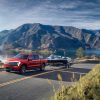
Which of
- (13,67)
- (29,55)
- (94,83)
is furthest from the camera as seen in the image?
(29,55)

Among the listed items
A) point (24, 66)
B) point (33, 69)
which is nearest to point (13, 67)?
point (24, 66)

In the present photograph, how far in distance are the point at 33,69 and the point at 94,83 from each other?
740 inches

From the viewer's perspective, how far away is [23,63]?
25.2m

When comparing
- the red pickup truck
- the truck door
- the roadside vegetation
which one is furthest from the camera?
the truck door

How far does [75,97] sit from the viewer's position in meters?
7.93

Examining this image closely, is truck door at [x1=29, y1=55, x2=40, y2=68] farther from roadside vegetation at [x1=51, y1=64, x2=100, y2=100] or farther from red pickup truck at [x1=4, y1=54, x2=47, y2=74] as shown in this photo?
roadside vegetation at [x1=51, y1=64, x2=100, y2=100]

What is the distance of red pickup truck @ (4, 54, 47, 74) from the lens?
24.6 metres

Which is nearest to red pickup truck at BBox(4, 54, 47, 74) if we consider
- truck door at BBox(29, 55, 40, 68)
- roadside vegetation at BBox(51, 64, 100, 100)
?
truck door at BBox(29, 55, 40, 68)

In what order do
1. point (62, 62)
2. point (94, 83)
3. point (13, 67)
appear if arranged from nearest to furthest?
1. point (94, 83)
2. point (13, 67)
3. point (62, 62)

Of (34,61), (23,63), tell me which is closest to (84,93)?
(23,63)

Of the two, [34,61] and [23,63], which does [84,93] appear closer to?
[23,63]

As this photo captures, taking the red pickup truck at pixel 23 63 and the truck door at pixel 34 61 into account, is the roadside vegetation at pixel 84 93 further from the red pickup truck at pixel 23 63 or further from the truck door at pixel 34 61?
the truck door at pixel 34 61

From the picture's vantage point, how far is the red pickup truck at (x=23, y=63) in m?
24.6

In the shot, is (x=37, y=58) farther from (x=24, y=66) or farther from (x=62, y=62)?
(x=62, y=62)
